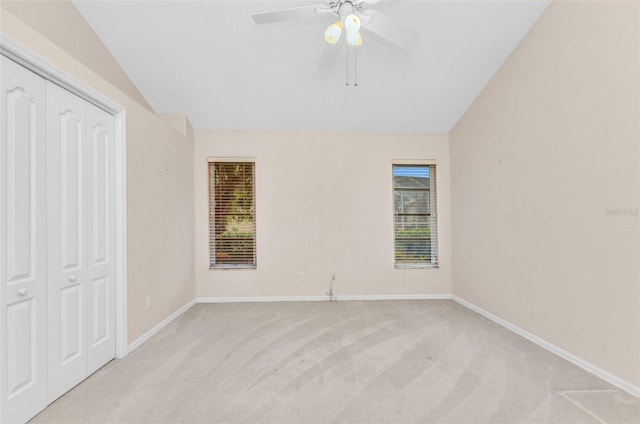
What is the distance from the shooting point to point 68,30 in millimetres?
2250

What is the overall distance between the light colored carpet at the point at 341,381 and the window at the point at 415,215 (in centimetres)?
127

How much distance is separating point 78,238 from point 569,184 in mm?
3964

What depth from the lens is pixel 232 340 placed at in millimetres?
2672

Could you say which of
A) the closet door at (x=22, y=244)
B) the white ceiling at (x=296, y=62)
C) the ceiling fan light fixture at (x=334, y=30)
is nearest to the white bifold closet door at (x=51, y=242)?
the closet door at (x=22, y=244)

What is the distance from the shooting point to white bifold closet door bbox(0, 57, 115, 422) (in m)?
1.55

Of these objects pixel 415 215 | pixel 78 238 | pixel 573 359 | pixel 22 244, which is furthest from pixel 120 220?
pixel 573 359

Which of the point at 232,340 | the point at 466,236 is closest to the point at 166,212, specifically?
the point at 232,340

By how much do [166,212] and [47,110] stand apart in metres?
1.54

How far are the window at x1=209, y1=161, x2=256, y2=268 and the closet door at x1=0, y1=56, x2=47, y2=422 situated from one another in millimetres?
2291

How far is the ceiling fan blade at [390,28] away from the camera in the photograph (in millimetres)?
1876

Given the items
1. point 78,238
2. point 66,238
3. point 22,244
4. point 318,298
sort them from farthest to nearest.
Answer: point 318,298 < point 78,238 < point 66,238 < point 22,244

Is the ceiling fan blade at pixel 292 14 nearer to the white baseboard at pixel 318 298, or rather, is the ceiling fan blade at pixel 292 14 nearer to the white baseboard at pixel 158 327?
the white baseboard at pixel 158 327

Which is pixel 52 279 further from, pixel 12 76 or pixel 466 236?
pixel 466 236

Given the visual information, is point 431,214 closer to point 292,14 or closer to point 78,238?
point 292,14
